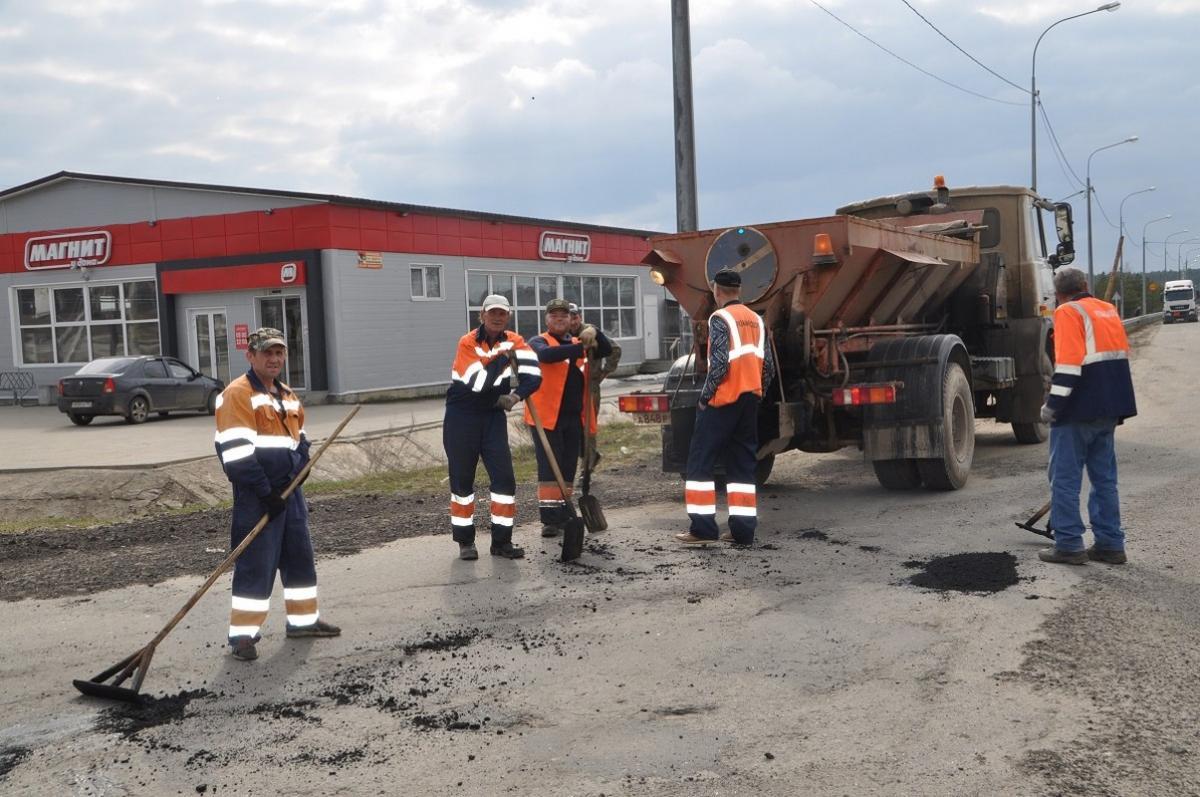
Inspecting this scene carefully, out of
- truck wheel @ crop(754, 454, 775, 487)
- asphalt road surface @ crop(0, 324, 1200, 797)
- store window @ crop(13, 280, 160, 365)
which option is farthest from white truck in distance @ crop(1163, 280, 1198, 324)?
asphalt road surface @ crop(0, 324, 1200, 797)

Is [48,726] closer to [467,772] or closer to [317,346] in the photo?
[467,772]

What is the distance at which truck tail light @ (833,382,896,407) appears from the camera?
8.55m

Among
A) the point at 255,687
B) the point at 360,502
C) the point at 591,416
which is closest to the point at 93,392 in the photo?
the point at 360,502

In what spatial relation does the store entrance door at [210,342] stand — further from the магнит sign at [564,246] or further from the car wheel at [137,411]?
the магнит sign at [564,246]

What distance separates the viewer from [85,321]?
2616 cm

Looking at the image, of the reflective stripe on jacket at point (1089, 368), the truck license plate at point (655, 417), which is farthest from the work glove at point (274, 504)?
the reflective stripe on jacket at point (1089, 368)

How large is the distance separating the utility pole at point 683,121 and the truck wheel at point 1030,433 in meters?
5.13

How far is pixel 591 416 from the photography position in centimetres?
878

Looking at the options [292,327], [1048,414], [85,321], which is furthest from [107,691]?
[85,321]

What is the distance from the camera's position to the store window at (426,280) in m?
24.1

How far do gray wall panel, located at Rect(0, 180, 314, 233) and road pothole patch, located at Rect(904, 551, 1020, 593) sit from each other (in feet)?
59.9

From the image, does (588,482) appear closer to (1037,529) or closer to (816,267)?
(816,267)

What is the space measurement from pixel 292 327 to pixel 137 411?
4650 millimetres

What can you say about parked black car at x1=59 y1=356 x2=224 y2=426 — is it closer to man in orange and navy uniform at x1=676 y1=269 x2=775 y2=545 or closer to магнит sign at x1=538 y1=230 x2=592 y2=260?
магнит sign at x1=538 y1=230 x2=592 y2=260
